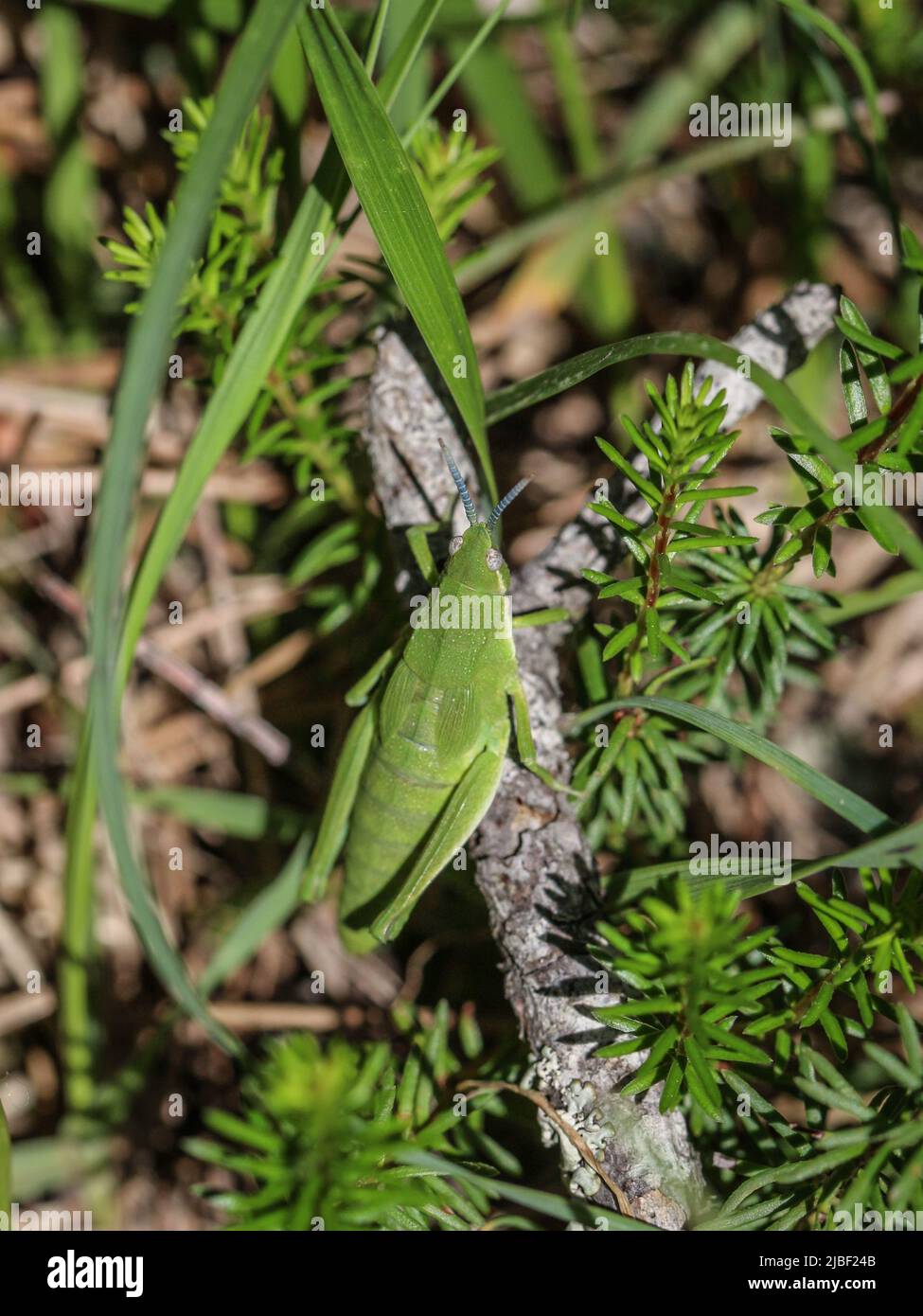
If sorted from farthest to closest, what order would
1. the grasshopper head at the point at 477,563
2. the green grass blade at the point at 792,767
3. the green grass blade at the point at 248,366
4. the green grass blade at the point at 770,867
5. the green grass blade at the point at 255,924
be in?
the green grass blade at the point at 255,924
the grasshopper head at the point at 477,563
the green grass blade at the point at 248,366
the green grass blade at the point at 792,767
the green grass blade at the point at 770,867

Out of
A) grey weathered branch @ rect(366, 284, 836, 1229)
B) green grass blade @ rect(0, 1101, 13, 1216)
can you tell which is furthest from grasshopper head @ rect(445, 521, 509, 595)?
green grass blade @ rect(0, 1101, 13, 1216)

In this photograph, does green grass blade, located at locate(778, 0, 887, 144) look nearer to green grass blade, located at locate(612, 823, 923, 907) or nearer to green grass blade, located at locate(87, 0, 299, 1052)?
green grass blade, located at locate(87, 0, 299, 1052)

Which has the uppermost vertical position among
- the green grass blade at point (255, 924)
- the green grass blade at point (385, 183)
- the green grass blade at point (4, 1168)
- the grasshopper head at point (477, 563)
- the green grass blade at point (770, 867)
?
the green grass blade at point (385, 183)

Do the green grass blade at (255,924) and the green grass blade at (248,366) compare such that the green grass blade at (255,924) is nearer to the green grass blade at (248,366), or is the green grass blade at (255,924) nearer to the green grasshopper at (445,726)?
the green grasshopper at (445,726)

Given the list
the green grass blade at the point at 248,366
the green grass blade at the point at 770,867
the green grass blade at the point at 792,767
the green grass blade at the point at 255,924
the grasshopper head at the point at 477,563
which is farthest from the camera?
the green grass blade at the point at 255,924

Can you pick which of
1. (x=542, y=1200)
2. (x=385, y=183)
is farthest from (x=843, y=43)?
(x=542, y=1200)

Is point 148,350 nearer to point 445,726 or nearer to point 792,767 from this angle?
point 445,726

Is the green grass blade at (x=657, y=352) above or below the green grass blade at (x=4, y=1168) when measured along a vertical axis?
above

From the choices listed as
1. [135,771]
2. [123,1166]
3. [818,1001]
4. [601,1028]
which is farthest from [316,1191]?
[135,771]

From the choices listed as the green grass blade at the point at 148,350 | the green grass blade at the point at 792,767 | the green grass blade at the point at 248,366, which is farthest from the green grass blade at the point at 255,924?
the green grass blade at the point at 792,767
